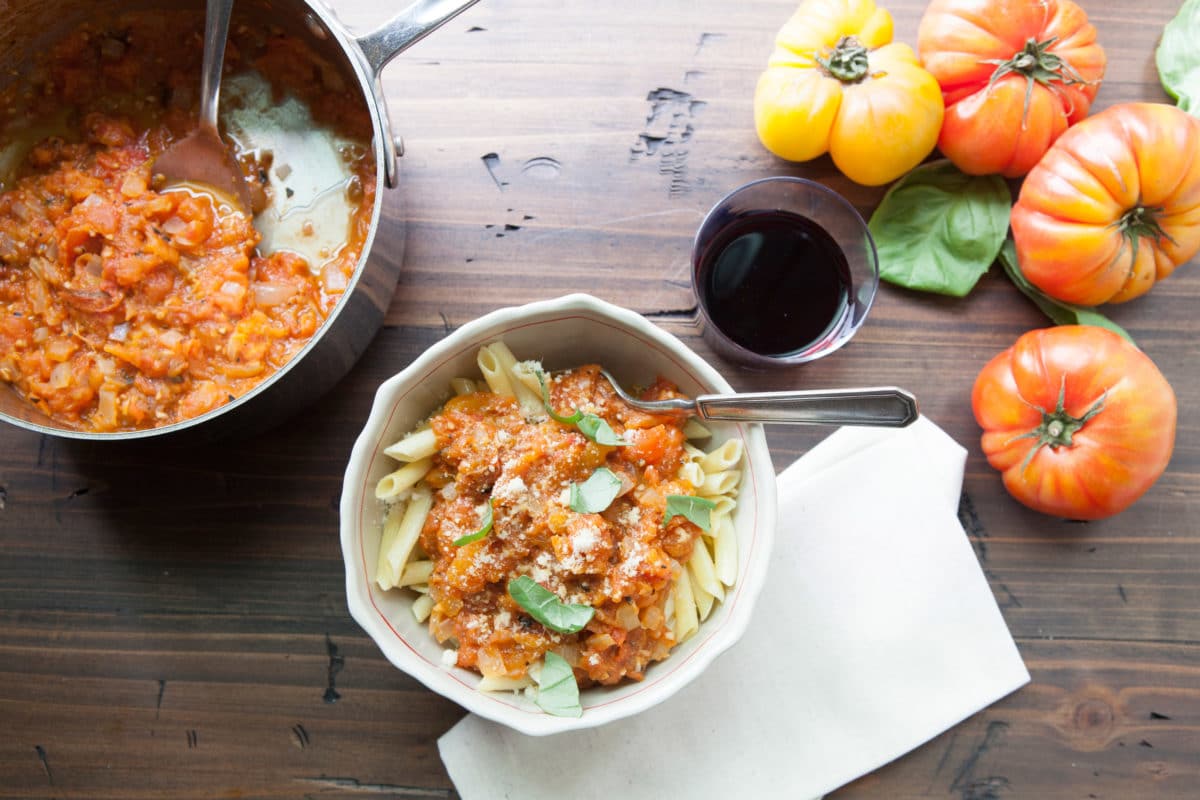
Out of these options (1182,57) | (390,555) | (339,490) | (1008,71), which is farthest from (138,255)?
(1182,57)

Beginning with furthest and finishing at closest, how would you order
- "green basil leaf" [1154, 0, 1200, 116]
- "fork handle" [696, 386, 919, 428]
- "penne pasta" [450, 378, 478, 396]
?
"green basil leaf" [1154, 0, 1200, 116], "penne pasta" [450, 378, 478, 396], "fork handle" [696, 386, 919, 428]

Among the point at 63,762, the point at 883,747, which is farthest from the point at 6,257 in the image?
the point at 883,747

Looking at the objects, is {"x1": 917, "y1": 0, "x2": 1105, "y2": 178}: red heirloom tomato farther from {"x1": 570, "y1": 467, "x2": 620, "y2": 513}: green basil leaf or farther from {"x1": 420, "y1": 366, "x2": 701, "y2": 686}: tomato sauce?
{"x1": 570, "y1": 467, "x2": 620, "y2": 513}: green basil leaf

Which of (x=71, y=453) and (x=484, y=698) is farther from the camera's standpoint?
(x=71, y=453)

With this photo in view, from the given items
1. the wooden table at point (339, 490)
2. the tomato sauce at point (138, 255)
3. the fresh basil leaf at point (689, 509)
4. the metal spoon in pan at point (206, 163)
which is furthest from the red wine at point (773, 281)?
the metal spoon in pan at point (206, 163)

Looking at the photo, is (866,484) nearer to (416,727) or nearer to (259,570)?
(416,727)

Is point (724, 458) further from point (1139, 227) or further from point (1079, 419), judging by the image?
point (1139, 227)

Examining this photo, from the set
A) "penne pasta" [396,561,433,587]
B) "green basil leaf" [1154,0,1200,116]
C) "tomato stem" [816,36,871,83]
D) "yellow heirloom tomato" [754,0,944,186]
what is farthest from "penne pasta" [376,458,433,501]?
"green basil leaf" [1154,0,1200,116]

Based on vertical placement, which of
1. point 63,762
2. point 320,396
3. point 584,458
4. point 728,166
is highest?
point 728,166
